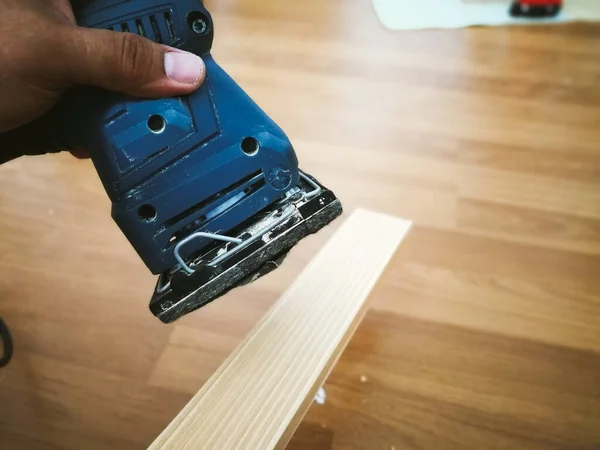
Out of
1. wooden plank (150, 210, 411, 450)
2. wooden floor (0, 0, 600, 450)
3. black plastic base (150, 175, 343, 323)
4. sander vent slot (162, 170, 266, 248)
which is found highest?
sander vent slot (162, 170, 266, 248)

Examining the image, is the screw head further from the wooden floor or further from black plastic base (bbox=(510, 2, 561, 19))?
black plastic base (bbox=(510, 2, 561, 19))

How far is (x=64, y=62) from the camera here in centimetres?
50

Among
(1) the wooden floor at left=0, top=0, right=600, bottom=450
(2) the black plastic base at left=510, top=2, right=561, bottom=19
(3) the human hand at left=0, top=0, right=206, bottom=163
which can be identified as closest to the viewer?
(3) the human hand at left=0, top=0, right=206, bottom=163

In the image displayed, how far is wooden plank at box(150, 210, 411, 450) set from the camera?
56cm

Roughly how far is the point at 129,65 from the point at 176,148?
9 centimetres

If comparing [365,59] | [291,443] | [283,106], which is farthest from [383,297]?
[365,59]

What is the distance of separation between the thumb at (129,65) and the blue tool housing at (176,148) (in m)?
0.02

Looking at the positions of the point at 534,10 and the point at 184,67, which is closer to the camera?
the point at 184,67

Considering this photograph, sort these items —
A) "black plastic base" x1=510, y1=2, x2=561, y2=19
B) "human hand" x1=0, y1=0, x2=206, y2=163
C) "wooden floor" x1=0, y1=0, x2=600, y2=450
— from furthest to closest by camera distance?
"black plastic base" x1=510, y1=2, x2=561, y2=19, "wooden floor" x1=0, y1=0, x2=600, y2=450, "human hand" x1=0, y1=0, x2=206, y2=163

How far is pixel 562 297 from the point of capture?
0.89 m

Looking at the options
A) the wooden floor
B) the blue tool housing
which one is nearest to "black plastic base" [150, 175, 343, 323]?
the blue tool housing

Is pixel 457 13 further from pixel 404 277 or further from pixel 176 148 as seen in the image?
pixel 176 148

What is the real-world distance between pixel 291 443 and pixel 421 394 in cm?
19

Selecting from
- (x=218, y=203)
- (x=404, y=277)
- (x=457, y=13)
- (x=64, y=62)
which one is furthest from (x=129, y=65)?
(x=457, y=13)
